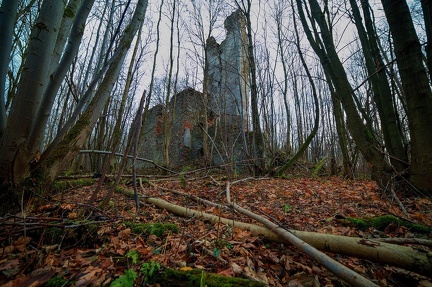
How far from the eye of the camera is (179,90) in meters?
13.3

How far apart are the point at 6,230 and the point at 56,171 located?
1.20 meters

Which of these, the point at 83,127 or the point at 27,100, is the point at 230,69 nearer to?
the point at 83,127

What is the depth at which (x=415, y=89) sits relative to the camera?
297cm

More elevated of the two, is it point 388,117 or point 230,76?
point 230,76

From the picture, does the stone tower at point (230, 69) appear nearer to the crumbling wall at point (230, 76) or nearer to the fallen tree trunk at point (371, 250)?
the crumbling wall at point (230, 76)

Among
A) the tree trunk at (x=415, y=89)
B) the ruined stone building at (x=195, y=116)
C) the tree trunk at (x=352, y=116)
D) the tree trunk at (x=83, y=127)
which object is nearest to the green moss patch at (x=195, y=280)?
the tree trunk at (x=83, y=127)

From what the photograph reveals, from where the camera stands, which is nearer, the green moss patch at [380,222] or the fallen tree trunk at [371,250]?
the fallen tree trunk at [371,250]

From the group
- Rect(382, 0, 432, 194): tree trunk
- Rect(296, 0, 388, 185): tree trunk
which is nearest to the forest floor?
Rect(382, 0, 432, 194): tree trunk

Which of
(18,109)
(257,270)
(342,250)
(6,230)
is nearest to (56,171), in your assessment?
(18,109)

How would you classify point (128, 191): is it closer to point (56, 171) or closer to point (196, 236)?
point (56, 171)

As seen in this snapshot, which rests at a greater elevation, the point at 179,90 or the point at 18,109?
the point at 179,90

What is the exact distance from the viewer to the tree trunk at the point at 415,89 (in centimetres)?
291

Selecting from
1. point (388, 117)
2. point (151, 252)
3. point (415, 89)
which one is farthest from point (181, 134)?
point (151, 252)

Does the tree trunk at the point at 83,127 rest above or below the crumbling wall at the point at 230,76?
below
